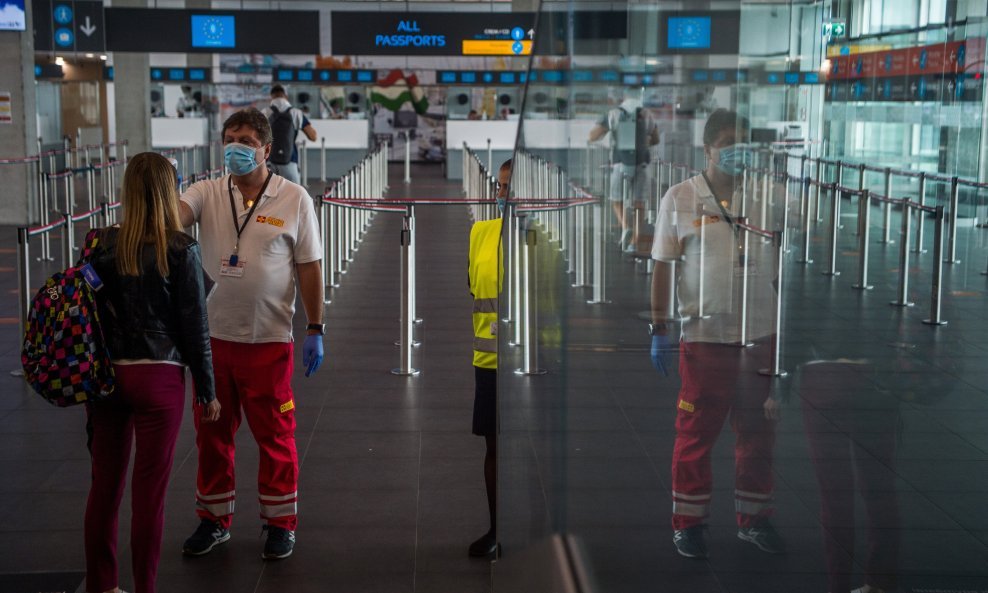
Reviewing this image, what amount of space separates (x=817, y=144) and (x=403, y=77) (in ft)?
102

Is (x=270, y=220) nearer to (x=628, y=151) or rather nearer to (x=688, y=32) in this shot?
(x=628, y=151)

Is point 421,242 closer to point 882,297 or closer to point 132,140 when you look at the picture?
point 882,297

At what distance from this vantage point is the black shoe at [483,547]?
4188mm

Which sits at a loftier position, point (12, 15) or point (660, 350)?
point (12, 15)

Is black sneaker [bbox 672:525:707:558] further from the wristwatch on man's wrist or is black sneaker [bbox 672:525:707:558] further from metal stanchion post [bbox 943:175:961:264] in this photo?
metal stanchion post [bbox 943:175:961:264]

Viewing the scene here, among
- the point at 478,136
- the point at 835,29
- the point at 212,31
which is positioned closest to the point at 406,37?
the point at 212,31

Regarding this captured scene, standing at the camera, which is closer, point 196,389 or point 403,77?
point 196,389

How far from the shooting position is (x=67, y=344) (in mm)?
3271

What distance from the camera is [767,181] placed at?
1674 millimetres

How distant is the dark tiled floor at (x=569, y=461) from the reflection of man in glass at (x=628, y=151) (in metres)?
0.08

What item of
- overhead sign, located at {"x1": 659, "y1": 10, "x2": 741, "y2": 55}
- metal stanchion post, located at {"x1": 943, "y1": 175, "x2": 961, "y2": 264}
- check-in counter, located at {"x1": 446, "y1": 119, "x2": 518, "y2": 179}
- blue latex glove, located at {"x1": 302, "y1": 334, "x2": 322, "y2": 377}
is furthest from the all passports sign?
overhead sign, located at {"x1": 659, "y1": 10, "x2": 741, "y2": 55}

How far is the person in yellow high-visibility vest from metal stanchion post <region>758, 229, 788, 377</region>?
7.29 feet

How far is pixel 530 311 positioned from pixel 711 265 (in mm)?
979

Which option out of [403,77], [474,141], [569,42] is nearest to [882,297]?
[569,42]
